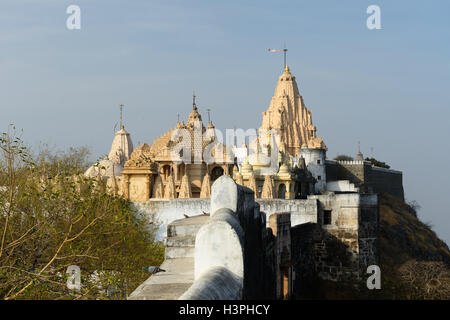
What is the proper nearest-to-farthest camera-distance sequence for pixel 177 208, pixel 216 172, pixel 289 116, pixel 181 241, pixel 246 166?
pixel 181 241 → pixel 177 208 → pixel 216 172 → pixel 246 166 → pixel 289 116

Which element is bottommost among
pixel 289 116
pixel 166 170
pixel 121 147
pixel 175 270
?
pixel 175 270

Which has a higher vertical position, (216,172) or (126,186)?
(216,172)

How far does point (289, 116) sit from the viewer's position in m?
67.1

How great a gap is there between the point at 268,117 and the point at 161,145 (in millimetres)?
32178

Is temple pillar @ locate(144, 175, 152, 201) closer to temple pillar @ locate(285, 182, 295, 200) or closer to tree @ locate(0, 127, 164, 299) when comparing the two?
tree @ locate(0, 127, 164, 299)

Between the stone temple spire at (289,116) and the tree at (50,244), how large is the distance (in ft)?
166

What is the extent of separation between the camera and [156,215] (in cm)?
2128

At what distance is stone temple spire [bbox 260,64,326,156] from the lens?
65.8m

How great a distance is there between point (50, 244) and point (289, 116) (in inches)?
2217

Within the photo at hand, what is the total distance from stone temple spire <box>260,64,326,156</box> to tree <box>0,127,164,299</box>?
50469 mm

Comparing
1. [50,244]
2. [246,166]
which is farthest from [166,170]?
[50,244]

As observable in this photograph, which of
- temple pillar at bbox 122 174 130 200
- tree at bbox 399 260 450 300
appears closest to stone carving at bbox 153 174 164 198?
temple pillar at bbox 122 174 130 200

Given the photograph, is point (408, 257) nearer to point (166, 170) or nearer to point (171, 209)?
point (166, 170)
